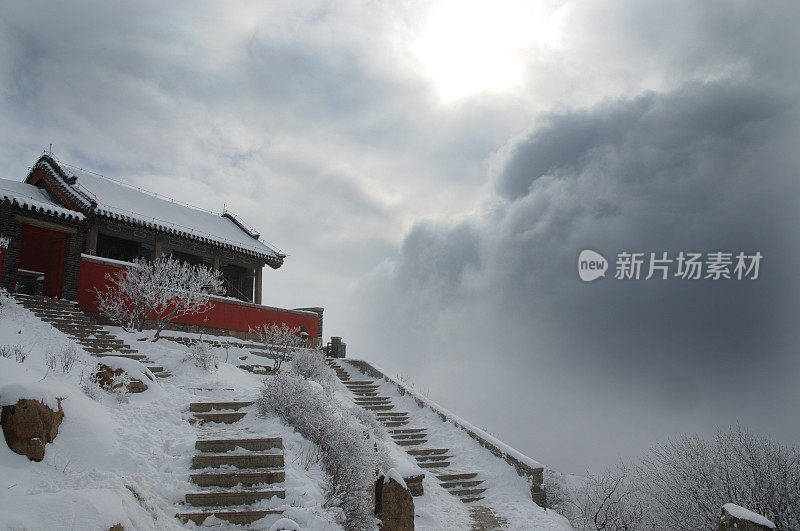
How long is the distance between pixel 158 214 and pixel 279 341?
26.7ft

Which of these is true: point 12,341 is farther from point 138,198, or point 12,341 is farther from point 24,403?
point 138,198

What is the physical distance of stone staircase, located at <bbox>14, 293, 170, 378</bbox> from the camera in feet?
38.9

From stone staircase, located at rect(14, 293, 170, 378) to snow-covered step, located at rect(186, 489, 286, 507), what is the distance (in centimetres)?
553

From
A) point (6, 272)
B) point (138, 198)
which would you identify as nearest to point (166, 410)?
point (6, 272)

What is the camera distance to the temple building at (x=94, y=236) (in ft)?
47.4

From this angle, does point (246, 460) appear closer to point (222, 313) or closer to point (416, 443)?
point (416, 443)

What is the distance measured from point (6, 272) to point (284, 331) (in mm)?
8569

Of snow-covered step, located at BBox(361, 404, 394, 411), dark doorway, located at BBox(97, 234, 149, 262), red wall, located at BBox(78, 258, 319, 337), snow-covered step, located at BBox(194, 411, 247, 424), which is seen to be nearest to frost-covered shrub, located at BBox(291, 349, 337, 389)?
snow-covered step, located at BBox(361, 404, 394, 411)

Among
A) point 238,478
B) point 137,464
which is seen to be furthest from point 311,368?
point 137,464

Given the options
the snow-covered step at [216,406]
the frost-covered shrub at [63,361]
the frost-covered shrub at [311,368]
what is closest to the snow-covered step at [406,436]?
the frost-covered shrub at [311,368]

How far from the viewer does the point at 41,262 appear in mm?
17234

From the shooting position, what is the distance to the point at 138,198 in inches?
850

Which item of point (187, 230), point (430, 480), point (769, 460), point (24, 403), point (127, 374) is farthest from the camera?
point (187, 230)

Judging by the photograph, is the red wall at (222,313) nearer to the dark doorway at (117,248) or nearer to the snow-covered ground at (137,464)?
the snow-covered ground at (137,464)
